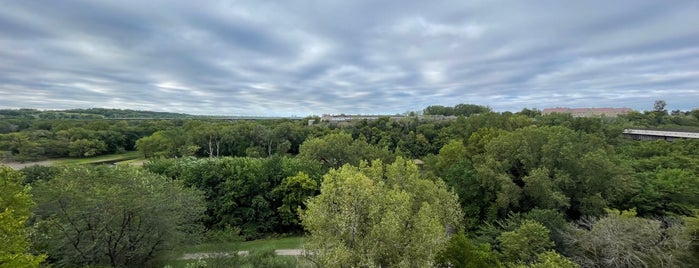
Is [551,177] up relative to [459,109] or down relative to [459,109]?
down

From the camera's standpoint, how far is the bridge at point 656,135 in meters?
44.1

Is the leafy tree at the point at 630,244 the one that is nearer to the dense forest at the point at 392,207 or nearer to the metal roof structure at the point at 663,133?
the dense forest at the point at 392,207

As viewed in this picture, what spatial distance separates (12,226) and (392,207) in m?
13.0

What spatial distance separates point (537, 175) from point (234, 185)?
938 inches

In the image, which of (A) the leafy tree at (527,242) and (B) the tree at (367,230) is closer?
(B) the tree at (367,230)

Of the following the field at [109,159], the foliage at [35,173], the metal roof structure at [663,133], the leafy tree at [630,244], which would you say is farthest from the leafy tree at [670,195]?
the field at [109,159]

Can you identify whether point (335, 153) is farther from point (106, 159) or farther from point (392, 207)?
point (106, 159)

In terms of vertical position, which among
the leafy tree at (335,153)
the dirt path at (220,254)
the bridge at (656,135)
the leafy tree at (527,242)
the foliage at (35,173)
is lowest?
the dirt path at (220,254)

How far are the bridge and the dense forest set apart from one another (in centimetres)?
1380

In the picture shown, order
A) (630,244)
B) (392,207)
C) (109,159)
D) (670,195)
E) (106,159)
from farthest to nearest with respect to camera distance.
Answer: (109,159) < (106,159) < (670,195) < (630,244) < (392,207)

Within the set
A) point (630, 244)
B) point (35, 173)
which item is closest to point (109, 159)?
point (35, 173)

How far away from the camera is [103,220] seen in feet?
49.1

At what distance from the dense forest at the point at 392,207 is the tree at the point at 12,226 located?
0.18 ft

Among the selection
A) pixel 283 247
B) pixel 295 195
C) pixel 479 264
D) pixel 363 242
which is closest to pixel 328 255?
pixel 363 242
